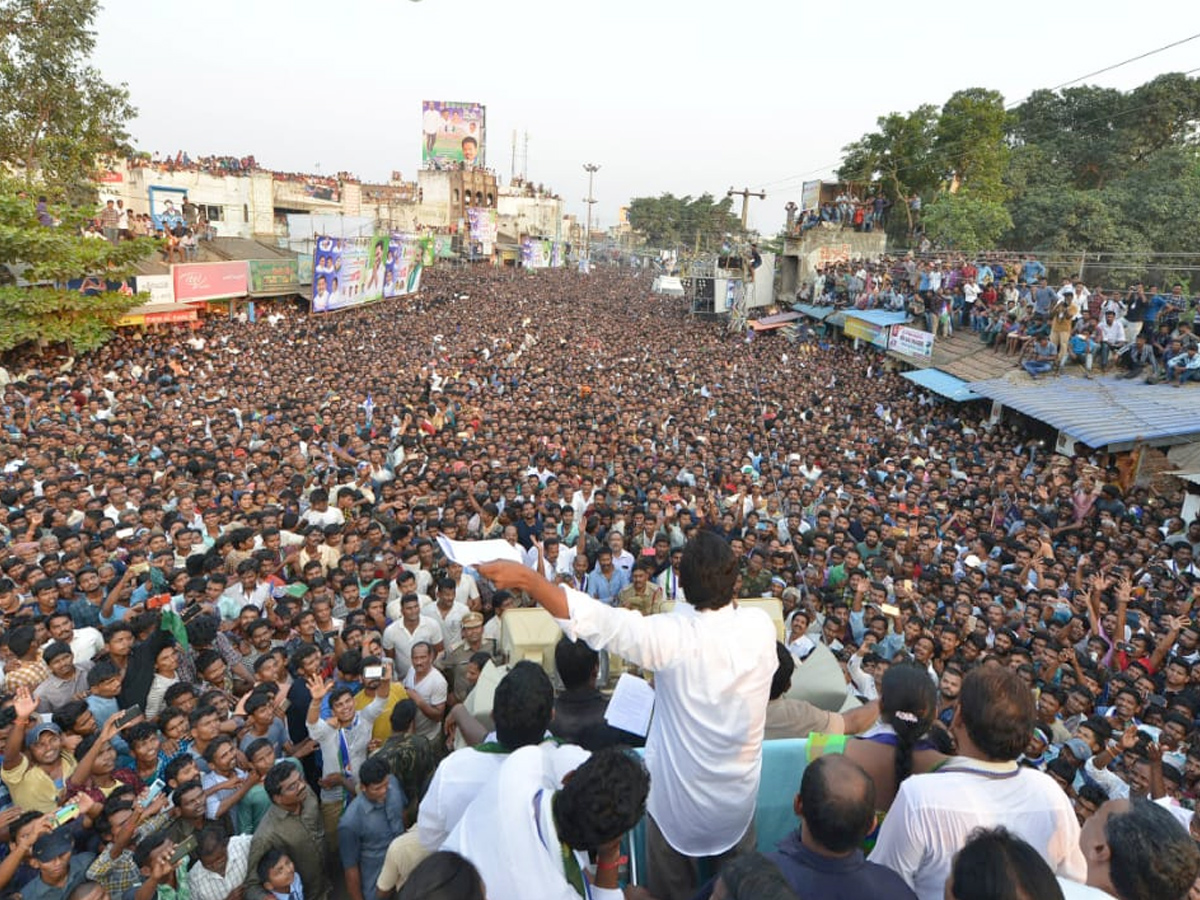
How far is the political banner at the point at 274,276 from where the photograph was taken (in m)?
20.2

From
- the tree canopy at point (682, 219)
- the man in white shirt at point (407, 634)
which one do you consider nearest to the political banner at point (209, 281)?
the man in white shirt at point (407, 634)

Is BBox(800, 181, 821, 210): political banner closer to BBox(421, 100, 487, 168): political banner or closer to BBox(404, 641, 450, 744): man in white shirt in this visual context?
BBox(404, 641, 450, 744): man in white shirt

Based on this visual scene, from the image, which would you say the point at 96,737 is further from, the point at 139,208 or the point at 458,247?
the point at 458,247

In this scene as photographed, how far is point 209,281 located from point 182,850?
1835 cm

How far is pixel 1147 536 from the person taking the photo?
760 centimetres

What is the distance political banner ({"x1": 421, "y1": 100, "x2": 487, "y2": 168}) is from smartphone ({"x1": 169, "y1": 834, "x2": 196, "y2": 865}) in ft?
195

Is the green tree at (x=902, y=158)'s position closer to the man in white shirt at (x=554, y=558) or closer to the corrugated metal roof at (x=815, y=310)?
the corrugated metal roof at (x=815, y=310)

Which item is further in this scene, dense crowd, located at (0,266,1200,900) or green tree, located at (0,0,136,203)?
green tree, located at (0,0,136,203)

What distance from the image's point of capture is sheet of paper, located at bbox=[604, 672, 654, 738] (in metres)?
2.56

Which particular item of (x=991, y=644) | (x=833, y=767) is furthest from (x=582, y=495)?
(x=833, y=767)

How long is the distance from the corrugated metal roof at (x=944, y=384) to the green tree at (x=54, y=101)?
66.0ft

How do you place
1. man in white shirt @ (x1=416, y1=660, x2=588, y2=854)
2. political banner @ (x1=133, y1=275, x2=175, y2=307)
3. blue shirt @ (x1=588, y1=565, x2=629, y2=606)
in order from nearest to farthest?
man in white shirt @ (x1=416, y1=660, x2=588, y2=854) < blue shirt @ (x1=588, y1=565, x2=629, y2=606) < political banner @ (x1=133, y1=275, x2=175, y2=307)

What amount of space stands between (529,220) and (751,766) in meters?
71.8

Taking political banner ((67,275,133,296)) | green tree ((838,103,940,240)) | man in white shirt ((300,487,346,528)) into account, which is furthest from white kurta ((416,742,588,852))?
green tree ((838,103,940,240))
